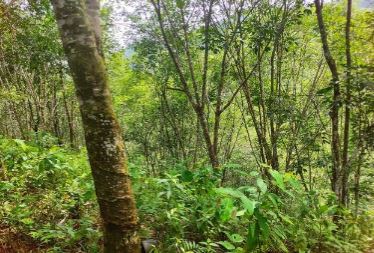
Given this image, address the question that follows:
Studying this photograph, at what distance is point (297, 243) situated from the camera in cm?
416

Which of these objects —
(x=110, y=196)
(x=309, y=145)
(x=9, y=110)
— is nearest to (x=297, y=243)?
(x=110, y=196)

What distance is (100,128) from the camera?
10.2 feet

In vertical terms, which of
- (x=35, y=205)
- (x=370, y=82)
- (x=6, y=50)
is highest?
(x=6, y=50)

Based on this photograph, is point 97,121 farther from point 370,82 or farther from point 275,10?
point 275,10

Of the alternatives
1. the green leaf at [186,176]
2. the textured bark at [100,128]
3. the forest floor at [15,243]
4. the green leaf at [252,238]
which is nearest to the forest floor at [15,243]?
the forest floor at [15,243]

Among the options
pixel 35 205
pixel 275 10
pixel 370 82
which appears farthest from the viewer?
pixel 275 10

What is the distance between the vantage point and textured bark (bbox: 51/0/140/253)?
304cm

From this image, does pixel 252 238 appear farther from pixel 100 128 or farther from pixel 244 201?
pixel 100 128

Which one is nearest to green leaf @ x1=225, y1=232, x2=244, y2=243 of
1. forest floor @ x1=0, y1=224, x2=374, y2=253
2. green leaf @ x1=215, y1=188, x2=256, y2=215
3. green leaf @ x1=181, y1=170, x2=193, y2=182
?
green leaf @ x1=215, y1=188, x2=256, y2=215

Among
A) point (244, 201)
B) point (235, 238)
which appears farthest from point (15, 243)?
point (244, 201)

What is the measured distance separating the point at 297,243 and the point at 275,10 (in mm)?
7869

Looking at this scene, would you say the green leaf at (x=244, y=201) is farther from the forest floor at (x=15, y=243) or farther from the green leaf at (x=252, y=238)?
the forest floor at (x=15, y=243)

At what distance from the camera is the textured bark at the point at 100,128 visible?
Answer: 304 cm

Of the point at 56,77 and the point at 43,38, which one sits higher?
the point at 43,38
